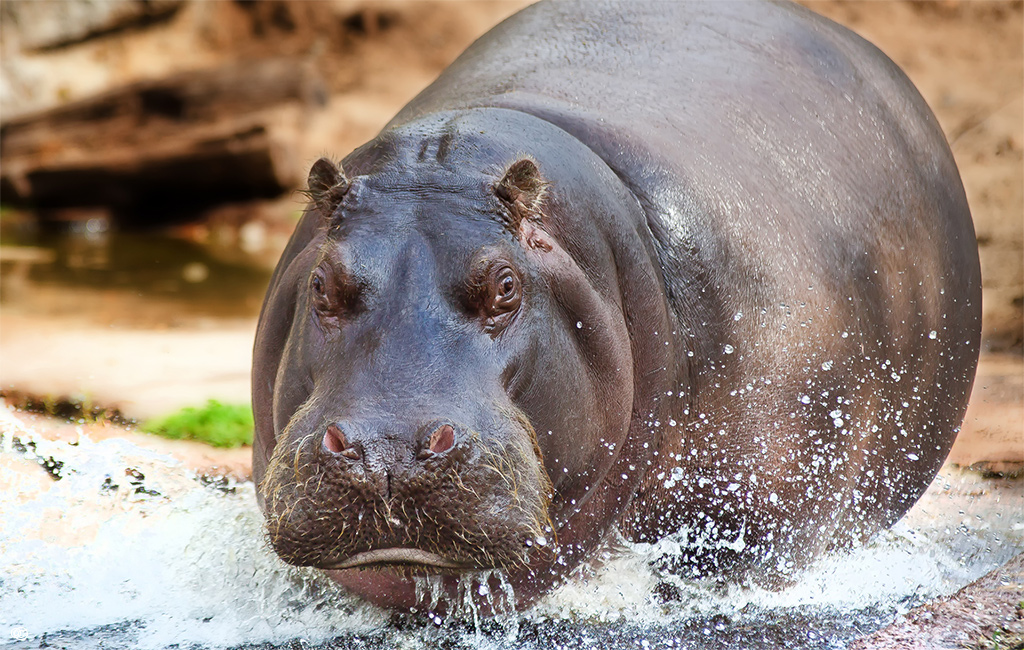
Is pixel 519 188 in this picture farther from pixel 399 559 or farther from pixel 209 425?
pixel 209 425

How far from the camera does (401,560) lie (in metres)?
2.95

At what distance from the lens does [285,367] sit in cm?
346

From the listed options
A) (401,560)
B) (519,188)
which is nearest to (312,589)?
(401,560)

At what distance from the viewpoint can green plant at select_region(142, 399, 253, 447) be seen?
593 cm

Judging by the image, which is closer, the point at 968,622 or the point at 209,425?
the point at 968,622

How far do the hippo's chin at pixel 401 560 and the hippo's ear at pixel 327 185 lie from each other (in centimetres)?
96

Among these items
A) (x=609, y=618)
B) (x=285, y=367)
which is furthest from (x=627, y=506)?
(x=285, y=367)

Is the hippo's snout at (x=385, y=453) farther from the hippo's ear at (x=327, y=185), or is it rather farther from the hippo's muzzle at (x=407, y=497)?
the hippo's ear at (x=327, y=185)

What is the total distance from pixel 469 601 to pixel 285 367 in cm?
88

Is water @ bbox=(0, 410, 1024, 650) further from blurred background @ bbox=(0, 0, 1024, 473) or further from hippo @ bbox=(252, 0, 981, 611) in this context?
blurred background @ bbox=(0, 0, 1024, 473)

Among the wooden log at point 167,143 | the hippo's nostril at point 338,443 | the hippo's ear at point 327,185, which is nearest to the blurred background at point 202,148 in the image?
the wooden log at point 167,143

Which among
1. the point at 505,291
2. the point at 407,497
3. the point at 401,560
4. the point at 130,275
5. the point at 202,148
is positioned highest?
the point at 202,148

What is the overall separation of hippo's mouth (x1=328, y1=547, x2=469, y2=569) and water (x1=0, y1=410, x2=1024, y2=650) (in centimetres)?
64

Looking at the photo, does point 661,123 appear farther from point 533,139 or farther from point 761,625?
point 761,625
